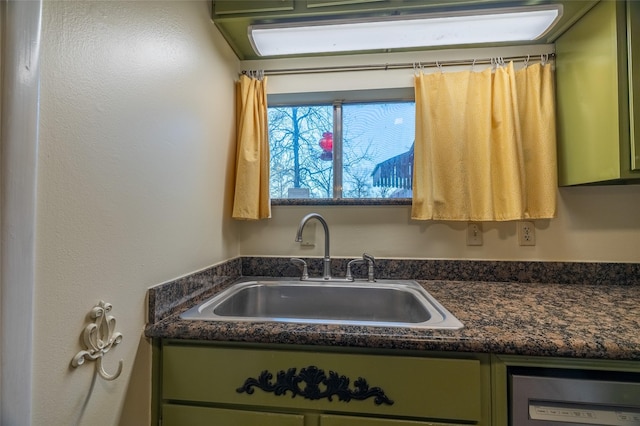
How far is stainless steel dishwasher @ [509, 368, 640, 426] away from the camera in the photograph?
713mm

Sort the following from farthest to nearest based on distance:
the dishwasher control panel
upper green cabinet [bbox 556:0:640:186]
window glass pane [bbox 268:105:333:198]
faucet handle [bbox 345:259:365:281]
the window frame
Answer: window glass pane [bbox 268:105:333:198]
the window frame
faucet handle [bbox 345:259:365:281]
upper green cabinet [bbox 556:0:640:186]
the dishwasher control panel

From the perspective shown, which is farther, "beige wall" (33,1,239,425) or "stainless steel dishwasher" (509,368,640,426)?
"stainless steel dishwasher" (509,368,640,426)

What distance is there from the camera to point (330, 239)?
1.56 metres

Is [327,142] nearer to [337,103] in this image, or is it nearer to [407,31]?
[337,103]

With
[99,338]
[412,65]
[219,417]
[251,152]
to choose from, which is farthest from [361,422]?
[412,65]

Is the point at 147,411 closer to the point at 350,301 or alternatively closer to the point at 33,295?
the point at 33,295

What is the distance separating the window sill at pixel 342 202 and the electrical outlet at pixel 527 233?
580 millimetres

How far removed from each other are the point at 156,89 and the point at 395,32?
3.61ft

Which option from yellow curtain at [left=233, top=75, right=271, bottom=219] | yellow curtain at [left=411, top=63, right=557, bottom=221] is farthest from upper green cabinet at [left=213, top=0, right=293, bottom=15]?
yellow curtain at [left=411, top=63, right=557, bottom=221]

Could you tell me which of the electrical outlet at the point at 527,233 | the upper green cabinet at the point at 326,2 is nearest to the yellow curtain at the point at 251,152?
the upper green cabinet at the point at 326,2

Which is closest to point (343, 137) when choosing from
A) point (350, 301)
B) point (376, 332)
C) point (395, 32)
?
point (395, 32)

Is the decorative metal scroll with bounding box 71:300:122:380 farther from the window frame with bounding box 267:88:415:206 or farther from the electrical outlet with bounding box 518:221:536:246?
the electrical outlet with bounding box 518:221:536:246

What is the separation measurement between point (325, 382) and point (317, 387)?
0.03 metres

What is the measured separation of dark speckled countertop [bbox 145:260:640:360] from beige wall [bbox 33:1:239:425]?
15cm
